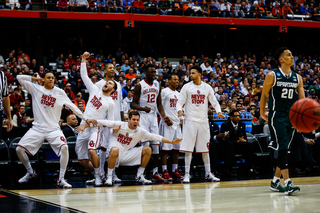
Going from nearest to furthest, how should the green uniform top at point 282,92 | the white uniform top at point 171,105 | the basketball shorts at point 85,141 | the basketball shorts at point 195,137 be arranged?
the green uniform top at point 282,92, the basketball shorts at point 85,141, the basketball shorts at point 195,137, the white uniform top at point 171,105

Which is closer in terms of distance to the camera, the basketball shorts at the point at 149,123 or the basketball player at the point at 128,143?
the basketball player at the point at 128,143

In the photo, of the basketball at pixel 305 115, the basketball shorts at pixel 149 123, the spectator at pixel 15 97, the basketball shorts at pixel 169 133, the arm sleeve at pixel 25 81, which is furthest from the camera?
the spectator at pixel 15 97

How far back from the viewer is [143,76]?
57.2 feet

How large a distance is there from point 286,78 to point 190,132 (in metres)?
2.58

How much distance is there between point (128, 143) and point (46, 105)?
1691 mm

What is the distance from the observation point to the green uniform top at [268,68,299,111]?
20.7 feet

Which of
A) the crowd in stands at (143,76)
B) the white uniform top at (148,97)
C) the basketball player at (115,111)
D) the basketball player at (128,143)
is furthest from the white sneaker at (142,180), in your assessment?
the crowd in stands at (143,76)

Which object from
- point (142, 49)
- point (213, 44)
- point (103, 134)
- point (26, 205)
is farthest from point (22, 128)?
point (213, 44)

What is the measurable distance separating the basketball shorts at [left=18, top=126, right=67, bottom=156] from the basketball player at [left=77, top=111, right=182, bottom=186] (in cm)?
49

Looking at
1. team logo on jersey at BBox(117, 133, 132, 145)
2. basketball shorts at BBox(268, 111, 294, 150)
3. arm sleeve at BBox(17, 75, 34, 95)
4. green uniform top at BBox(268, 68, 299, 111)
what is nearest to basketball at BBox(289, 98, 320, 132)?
basketball shorts at BBox(268, 111, 294, 150)

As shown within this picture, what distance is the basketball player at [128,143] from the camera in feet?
25.7

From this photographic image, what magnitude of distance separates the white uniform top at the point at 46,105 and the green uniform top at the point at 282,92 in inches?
137

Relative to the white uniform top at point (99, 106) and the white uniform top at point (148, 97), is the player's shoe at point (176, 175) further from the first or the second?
the white uniform top at point (99, 106)

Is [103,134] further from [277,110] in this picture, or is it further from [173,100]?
[277,110]
